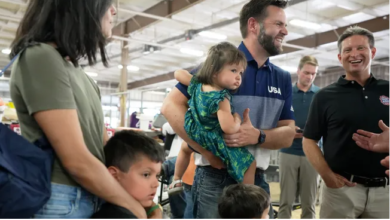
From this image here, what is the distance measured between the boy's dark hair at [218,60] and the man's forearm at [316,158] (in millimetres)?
1002

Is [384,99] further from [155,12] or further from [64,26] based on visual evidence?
[155,12]

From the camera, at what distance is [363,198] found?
2207 mm

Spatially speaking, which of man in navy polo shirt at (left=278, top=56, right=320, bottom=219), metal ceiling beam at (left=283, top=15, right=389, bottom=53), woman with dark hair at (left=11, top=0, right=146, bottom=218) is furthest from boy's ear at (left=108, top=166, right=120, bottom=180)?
metal ceiling beam at (left=283, top=15, right=389, bottom=53)

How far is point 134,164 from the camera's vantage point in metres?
1.29

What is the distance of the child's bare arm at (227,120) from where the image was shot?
166 centimetres

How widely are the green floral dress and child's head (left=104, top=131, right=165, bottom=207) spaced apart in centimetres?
41

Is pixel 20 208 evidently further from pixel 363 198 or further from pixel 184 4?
pixel 184 4

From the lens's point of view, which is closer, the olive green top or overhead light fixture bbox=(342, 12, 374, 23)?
the olive green top

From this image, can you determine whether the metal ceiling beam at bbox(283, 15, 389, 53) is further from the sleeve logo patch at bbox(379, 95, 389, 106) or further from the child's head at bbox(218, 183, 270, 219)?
the child's head at bbox(218, 183, 270, 219)

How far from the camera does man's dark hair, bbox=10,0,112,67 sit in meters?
1.11

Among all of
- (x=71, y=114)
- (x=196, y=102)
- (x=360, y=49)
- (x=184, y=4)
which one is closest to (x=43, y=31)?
(x=71, y=114)

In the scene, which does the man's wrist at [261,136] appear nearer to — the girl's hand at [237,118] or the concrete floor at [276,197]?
the girl's hand at [237,118]

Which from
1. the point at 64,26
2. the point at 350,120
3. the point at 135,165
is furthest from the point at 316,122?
the point at 64,26

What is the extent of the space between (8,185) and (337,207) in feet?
6.60
